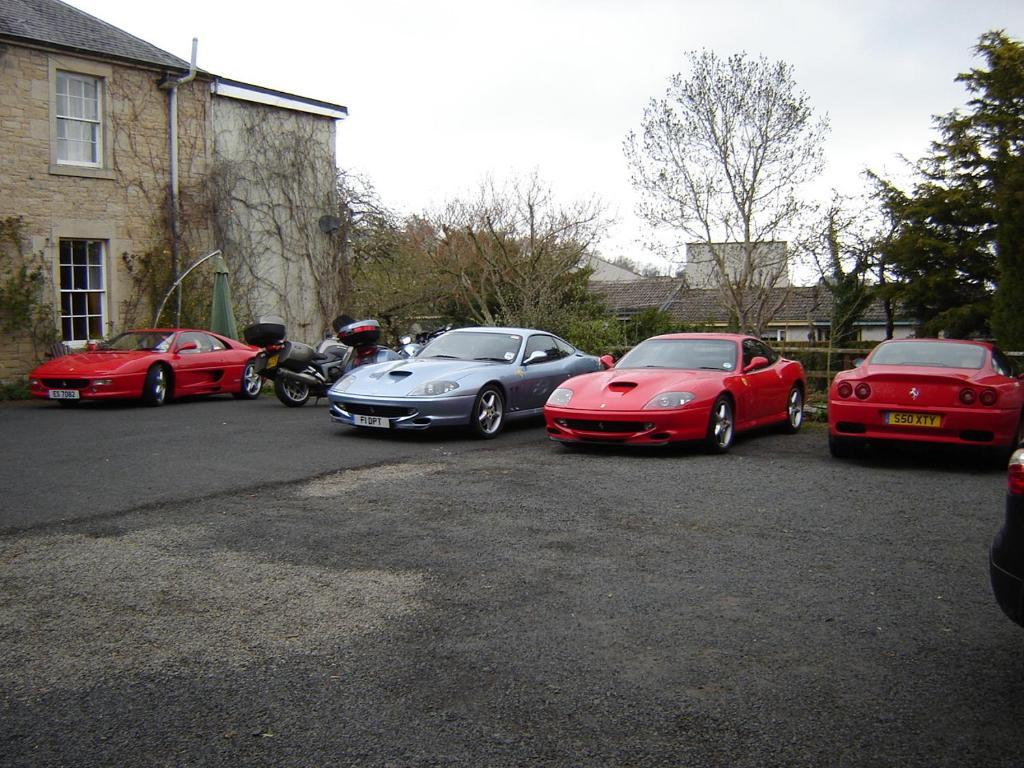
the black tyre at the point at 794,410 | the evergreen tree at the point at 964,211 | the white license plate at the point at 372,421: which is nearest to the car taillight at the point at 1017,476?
the white license plate at the point at 372,421

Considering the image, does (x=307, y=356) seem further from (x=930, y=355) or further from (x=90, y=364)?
(x=930, y=355)

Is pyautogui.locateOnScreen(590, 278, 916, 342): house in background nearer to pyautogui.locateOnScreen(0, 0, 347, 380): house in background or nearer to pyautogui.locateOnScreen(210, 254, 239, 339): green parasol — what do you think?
pyautogui.locateOnScreen(0, 0, 347, 380): house in background

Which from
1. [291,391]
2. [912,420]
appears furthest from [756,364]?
[291,391]

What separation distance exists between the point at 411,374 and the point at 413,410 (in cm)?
70

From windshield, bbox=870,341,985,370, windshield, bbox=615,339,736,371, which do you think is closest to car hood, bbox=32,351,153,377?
windshield, bbox=615,339,736,371

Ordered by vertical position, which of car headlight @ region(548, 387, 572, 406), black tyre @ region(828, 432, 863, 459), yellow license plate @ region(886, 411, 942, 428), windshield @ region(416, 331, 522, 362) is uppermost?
windshield @ region(416, 331, 522, 362)

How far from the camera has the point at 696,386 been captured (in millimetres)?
10586

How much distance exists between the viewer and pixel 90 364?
15094 mm

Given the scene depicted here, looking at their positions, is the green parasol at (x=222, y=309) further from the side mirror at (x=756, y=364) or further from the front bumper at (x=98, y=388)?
the side mirror at (x=756, y=364)

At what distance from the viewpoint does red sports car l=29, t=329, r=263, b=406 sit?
14.9 meters

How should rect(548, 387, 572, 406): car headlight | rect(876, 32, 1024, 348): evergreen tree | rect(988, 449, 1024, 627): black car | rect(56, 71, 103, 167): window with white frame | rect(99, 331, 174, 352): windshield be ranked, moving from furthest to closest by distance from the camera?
rect(876, 32, 1024, 348): evergreen tree < rect(56, 71, 103, 167): window with white frame < rect(99, 331, 174, 352): windshield < rect(548, 387, 572, 406): car headlight < rect(988, 449, 1024, 627): black car

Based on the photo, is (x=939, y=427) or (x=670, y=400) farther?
(x=670, y=400)

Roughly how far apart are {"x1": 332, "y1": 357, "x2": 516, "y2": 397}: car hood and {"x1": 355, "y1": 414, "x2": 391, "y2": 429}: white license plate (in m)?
0.28

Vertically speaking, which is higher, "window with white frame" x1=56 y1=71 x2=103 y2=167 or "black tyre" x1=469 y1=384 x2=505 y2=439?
"window with white frame" x1=56 y1=71 x2=103 y2=167
